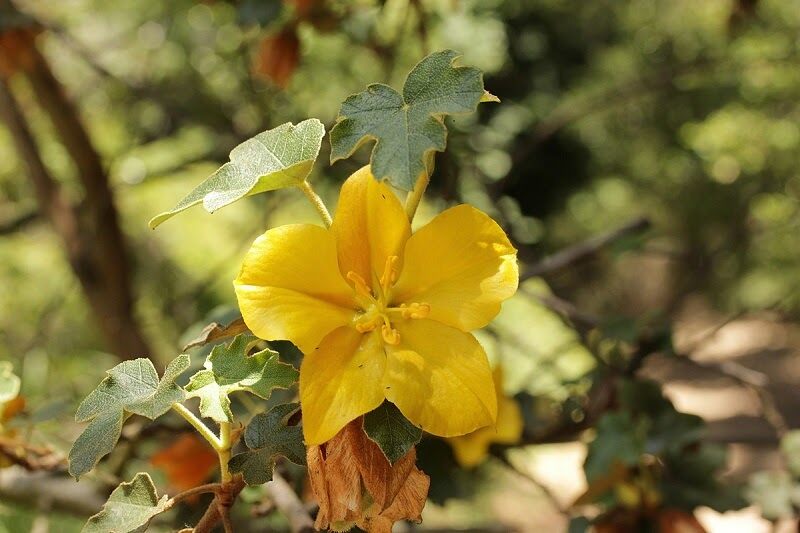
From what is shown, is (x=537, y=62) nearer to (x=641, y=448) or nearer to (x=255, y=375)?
(x=641, y=448)

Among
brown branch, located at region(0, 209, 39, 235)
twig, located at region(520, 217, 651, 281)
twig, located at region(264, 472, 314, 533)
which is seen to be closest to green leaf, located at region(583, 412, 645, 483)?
twig, located at region(520, 217, 651, 281)

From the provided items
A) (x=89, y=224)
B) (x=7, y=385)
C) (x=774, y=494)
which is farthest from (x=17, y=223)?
(x=774, y=494)

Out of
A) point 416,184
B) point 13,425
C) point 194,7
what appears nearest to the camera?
point 416,184

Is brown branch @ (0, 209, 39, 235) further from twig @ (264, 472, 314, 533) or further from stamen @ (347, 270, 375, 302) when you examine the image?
stamen @ (347, 270, 375, 302)

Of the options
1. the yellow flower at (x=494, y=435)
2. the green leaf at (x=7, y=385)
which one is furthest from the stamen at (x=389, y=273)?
the yellow flower at (x=494, y=435)

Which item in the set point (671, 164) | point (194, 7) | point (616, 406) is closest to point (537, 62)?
point (671, 164)

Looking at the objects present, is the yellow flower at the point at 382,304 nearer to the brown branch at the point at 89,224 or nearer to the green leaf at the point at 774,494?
the green leaf at the point at 774,494
